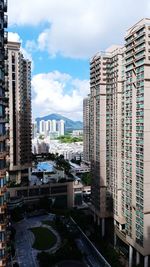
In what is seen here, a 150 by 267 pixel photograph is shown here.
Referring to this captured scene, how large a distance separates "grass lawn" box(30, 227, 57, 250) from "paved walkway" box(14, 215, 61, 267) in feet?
1.68

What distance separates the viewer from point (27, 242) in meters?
33.9

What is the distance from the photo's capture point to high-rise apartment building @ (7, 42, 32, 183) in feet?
A: 154

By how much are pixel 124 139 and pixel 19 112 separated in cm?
2526

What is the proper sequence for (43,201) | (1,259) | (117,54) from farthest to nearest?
(43,201), (117,54), (1,259)

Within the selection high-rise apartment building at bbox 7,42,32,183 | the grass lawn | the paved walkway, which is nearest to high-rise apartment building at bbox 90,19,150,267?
the grass lawn

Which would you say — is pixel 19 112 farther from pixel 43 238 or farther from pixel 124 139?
pixel 124 139

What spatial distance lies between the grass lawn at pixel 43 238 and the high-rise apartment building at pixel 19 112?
48.0 ft

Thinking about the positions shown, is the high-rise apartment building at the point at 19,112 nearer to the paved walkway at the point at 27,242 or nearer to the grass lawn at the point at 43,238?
the paved walkway at the point at 27,242

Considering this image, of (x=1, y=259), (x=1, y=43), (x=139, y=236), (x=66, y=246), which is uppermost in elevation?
(x=1, y=43)

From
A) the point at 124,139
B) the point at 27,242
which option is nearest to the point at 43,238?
the point at 27,242

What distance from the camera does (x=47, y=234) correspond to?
1419 inches

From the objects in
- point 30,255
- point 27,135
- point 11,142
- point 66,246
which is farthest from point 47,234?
point 27,135

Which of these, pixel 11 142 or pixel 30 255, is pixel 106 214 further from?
pixel 11 142

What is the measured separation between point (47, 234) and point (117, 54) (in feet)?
84.6
